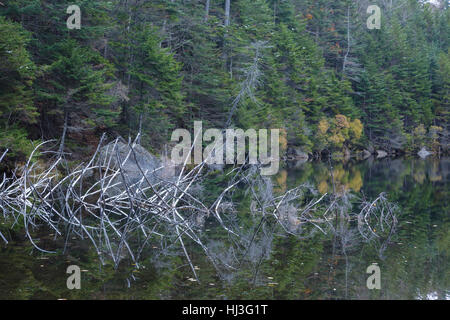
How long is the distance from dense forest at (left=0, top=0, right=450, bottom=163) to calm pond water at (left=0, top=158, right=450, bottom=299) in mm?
7126

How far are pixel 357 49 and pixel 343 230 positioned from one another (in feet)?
131

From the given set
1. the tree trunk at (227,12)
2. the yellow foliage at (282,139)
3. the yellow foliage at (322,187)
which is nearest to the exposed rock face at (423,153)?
the yellow foliage at (282,139)

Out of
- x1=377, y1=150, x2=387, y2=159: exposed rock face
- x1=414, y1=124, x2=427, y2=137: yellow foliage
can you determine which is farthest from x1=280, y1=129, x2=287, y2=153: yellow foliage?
x1=414, y1=124, x2=427, y2=137: yellow foliage

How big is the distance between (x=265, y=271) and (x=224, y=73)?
21.6 meters

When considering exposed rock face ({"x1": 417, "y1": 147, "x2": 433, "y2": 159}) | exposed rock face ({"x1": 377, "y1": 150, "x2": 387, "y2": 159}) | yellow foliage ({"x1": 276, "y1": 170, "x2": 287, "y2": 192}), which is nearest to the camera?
yellow foliage ({"x1": 276, "y1": 170, "x2": 287, "y2": 192})

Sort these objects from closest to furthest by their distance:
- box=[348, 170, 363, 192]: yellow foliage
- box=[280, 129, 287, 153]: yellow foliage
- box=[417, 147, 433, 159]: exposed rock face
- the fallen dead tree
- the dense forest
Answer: the fallen dead tree < the dense forest < box=[348, 170, 363, 192]: yellow foliage < box=[280, 129, 287, 153]: yellow foliage < box=[417, 147, 433, 159]: exposed rock face

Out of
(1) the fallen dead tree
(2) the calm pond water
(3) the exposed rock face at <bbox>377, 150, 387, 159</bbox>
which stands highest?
(3) the exposed rock face at <bbox>377, 150, 387, 159</bbox>

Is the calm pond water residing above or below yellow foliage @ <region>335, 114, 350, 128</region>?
below

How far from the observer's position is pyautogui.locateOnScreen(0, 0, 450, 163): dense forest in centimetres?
1698

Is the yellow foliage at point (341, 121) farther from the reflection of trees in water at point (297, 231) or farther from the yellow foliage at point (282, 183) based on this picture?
the reflection of trees in water at point (297, 231)

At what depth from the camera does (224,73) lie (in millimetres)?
27828

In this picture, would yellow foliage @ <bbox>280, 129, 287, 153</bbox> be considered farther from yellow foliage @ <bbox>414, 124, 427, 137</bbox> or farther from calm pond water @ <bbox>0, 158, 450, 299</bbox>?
calm pond water @ <bbox>0, 158, 450, 299</bbox>

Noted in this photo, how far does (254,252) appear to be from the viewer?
28.4ft

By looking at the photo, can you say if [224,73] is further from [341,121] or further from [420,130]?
[420,130]
